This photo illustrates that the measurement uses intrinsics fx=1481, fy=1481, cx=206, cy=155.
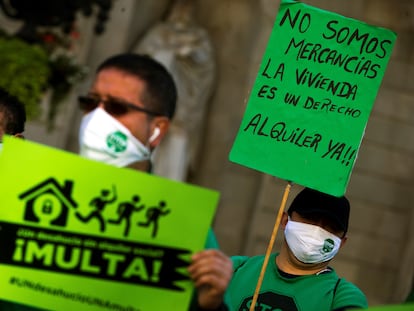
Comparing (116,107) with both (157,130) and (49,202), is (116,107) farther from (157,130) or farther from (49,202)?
(49,202)

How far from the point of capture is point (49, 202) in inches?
152

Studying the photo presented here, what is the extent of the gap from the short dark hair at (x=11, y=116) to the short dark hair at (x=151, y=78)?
19.5 inches

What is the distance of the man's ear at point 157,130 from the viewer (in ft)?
14.1

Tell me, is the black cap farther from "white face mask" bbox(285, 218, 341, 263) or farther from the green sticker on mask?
the green sticker on mask

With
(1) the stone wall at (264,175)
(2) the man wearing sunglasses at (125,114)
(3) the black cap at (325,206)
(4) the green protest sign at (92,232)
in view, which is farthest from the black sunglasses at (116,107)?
(1) the stone wall at (264,175)

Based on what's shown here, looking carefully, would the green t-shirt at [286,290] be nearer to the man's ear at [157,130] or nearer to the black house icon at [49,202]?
the man's ear at [157,130]

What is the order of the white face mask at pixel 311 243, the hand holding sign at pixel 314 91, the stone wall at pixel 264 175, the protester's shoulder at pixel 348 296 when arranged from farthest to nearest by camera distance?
the stone wall at pixel 264 175 → the white face mask at pixel 311 243 → the hand holding sign at pixel 314 91 → the protester's shoulder at pixel 348 296

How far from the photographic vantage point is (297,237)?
5324 mm

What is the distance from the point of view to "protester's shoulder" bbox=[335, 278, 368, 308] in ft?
16.2

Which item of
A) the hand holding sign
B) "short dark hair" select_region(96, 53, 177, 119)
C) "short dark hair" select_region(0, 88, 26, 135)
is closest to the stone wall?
the hand holding sign

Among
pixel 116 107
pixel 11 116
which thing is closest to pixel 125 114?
pixel 116 107

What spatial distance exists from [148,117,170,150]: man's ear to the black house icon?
0.48 meters

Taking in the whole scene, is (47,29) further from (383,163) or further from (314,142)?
(314,142)

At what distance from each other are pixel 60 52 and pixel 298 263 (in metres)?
7.05
